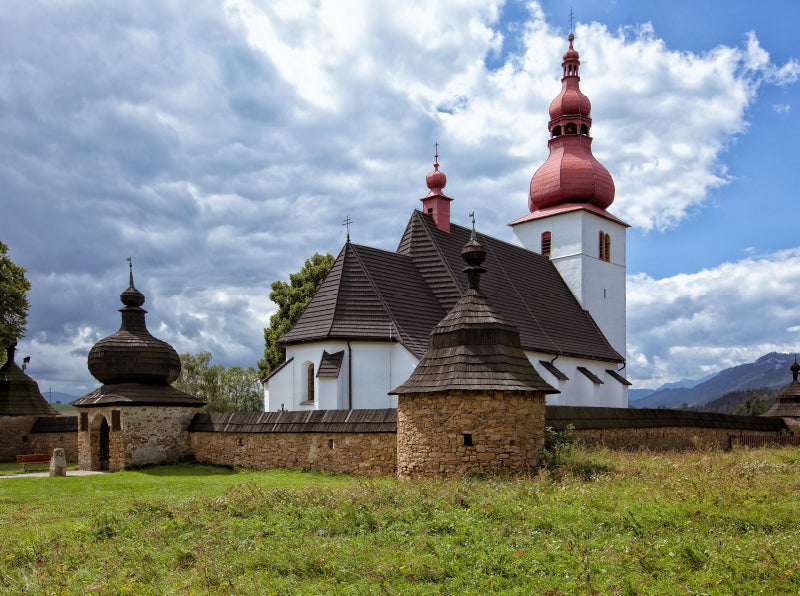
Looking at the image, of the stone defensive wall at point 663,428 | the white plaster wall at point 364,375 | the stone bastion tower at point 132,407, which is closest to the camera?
the stone defensive wall at point 663,428

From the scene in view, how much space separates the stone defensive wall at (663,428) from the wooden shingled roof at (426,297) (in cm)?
462

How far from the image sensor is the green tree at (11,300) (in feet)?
85.6

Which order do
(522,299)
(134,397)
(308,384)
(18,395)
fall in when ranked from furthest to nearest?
(522,299), (18,395), (308,384), (134,397)

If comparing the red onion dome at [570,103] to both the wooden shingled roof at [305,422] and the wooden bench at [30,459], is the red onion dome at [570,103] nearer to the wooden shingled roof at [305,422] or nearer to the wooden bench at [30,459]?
the wooden shingled roof at [305,422]

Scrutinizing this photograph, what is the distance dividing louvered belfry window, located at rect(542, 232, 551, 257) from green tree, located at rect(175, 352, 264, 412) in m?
19.5

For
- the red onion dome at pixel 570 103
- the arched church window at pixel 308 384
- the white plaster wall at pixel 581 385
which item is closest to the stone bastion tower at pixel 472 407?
the arched church window at pixel 308 384

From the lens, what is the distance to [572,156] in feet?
122

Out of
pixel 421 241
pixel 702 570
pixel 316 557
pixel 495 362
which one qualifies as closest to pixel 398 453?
pixel 495 362

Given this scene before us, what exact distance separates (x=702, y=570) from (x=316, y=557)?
440 centimetres

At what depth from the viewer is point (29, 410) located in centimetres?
2556

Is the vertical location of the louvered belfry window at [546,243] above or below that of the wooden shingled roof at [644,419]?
above

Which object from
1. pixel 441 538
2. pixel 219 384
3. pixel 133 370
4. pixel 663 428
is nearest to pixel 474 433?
pixel 441 538

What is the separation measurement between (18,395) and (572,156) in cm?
2825

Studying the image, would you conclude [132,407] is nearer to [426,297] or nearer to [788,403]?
[426,297]
